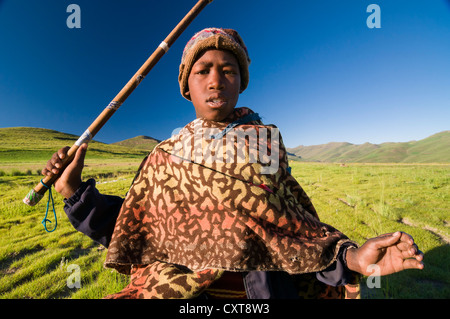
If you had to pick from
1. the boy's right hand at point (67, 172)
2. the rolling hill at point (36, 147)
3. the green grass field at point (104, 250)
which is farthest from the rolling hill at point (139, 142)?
the boy's right hand at point (67, 172)

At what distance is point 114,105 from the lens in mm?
1698

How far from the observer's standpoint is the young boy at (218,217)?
1.26m

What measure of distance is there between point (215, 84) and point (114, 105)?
927 mm

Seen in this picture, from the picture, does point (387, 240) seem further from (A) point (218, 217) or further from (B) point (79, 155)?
(B) point (79, 155)

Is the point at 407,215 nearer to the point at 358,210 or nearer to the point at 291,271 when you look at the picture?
the point at 358,210

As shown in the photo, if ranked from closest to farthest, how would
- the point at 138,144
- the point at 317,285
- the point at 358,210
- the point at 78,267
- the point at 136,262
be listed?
1. the point at 136,262
2. the point at 317,285
3. the point at 78,267
4. the point at 358,210
5. the point at 138,144

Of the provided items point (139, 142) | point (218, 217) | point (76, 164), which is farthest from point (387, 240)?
point (139, 142)

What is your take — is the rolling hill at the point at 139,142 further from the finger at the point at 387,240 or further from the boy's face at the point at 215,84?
the finger at the point at 387,240

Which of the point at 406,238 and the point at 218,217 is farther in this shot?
the point at 218,217

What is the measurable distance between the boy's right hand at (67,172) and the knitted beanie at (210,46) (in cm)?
106

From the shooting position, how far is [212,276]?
4.03 ft
